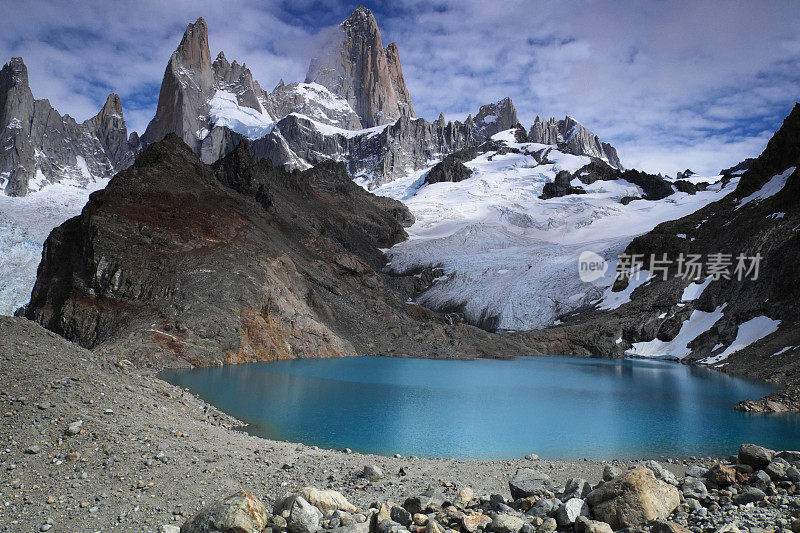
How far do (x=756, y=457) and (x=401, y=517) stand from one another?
21.0 ft

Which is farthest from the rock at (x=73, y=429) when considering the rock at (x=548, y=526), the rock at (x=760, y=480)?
the rock at (x=760, y=480)

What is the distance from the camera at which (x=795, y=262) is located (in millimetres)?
49156

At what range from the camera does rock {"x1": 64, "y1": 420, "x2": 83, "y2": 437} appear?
9.81 metres

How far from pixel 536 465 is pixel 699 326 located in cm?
5303

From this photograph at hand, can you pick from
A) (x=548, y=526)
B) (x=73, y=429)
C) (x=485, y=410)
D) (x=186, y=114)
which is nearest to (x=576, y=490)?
(x=548, y=526)

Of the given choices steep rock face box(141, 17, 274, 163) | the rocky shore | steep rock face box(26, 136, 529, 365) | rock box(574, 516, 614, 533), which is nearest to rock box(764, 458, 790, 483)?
the rocky shore

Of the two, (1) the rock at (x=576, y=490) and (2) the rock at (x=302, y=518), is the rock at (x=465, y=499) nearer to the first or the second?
(1) the rock at (x=576, y=490)

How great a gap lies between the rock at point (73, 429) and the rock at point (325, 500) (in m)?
4.77

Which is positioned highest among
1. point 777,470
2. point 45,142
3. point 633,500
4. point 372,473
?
point 45,142

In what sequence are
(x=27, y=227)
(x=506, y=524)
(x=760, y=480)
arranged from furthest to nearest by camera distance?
(x=27, y=227), (x=760, y=480), (x=506, y=524)

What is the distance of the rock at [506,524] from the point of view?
6844 millimetres

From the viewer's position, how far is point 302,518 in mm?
7059

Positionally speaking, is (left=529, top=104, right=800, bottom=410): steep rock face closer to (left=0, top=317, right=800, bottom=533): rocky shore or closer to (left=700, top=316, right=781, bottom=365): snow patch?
(left=700, top=316, right=781, bottom=365): snow patch

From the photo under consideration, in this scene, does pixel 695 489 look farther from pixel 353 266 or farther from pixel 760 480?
pixel 353 266
